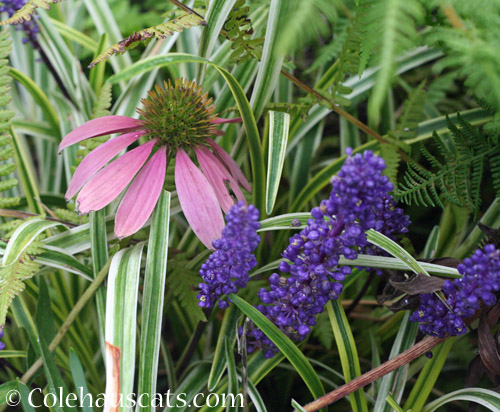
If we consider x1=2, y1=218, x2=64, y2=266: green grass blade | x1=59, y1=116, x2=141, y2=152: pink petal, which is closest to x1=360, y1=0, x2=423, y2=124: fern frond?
x1=59, y1=116, x2=141, y2=152: pink petal

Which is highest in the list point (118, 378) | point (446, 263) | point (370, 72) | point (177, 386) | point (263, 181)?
point (370, 72)

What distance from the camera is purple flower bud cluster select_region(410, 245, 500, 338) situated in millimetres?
499

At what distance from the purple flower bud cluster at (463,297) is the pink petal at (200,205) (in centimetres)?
28

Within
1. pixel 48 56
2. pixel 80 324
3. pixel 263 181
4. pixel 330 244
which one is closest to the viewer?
pixel 330 244

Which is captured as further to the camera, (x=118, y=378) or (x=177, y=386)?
(x=177, y=386)

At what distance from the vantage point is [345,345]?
0.68m

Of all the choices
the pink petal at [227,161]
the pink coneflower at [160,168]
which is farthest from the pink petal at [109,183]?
the pink petal at [227,161]

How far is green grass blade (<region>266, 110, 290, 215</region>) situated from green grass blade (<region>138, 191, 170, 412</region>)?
149mm

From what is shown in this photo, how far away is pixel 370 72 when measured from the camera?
1021mm

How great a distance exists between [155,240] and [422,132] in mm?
579

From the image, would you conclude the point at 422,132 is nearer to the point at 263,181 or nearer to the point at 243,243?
the point at 263,181

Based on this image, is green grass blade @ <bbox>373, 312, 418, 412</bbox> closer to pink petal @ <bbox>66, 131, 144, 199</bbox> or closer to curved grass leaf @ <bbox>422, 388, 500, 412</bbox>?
curved grass leaf @ <bbox>422, 388, 500, 412</bbox>

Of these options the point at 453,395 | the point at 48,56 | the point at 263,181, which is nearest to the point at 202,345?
the point at 263,181

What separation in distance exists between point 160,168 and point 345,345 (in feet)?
1.19
